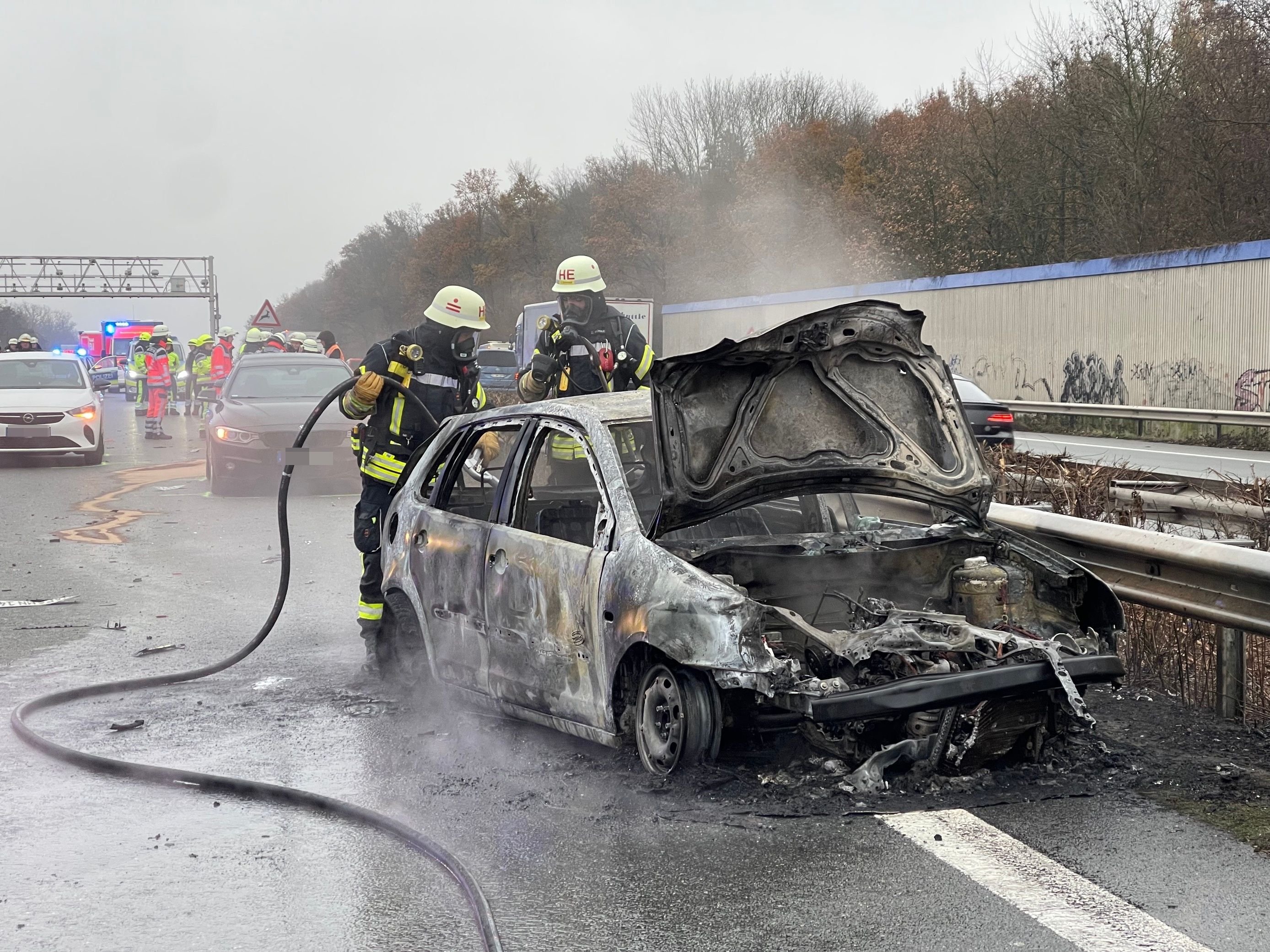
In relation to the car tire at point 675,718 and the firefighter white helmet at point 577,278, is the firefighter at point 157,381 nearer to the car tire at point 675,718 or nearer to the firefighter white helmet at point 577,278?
the firefighter white helmet at point 577,278

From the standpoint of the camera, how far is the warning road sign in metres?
33.0

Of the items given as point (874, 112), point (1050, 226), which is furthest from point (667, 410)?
point (874, 112)

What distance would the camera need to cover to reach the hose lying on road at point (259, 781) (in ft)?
14.5

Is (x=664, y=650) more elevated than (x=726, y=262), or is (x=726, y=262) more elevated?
(x=726, y=262)

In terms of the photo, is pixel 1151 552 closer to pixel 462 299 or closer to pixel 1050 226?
pixel 462 299

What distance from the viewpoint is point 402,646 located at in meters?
7.12

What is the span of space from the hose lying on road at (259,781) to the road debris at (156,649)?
42 centimetres

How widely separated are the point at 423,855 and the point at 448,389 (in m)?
4.47

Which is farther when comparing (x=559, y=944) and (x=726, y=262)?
(x=726, y=262)

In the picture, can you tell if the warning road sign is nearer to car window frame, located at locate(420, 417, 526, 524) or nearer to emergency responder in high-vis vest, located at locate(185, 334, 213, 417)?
emergency responder in high-vis vest, located at locate(185, 334, 213, 417)

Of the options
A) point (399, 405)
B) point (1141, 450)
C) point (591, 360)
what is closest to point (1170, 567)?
point (399, 405)

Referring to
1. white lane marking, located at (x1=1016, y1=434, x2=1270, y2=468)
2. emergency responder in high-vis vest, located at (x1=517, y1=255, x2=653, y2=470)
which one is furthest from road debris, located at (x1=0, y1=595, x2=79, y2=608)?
white lane marking, located at (x1=1016, y1=434, x2=1270, y2=468)

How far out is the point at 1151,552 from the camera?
20.7 feet

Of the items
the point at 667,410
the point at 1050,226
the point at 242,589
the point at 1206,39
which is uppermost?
the point at 1206,39
